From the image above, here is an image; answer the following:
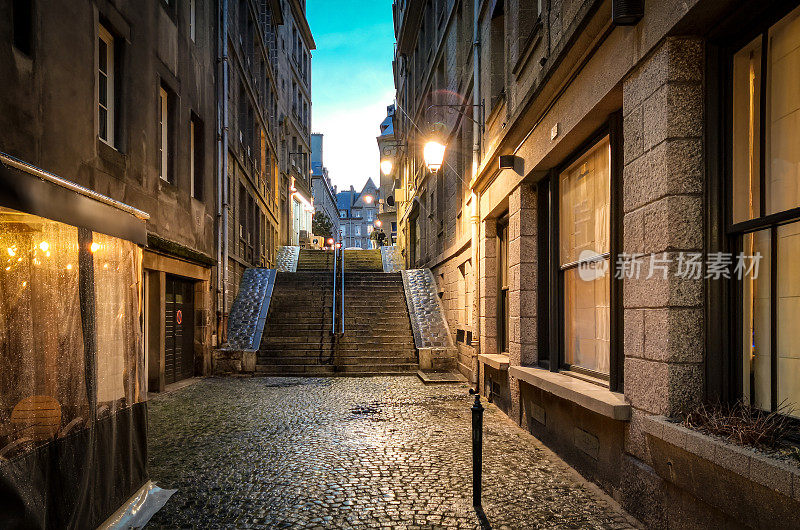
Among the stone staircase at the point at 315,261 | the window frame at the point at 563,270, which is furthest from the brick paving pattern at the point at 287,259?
the window frame at the point at 563,270

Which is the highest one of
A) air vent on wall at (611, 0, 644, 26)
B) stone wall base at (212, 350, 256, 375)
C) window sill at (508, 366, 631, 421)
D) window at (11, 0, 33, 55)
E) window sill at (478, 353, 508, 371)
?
window at (11, 0, 33, 55)

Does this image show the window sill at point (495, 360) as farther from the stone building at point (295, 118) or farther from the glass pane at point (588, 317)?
the stone building at point (295, 118)

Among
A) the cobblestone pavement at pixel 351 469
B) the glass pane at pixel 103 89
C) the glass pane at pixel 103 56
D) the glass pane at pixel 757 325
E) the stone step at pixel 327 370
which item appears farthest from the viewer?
the stone step at pixel 327 370

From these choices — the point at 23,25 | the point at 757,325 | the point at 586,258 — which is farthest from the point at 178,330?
the point at 757,325

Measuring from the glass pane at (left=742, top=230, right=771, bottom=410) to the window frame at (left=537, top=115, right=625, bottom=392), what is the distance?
147cm

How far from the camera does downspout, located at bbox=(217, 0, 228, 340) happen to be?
46.7 ft

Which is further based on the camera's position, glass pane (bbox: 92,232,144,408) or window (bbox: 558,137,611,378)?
window (bbox: 558,137,611,378)

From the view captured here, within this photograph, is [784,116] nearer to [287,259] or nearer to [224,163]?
[224,163]

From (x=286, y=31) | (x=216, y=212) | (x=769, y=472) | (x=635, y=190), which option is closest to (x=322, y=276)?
(x=216, y=212)

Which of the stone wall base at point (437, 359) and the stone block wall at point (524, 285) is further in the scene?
the stone wall base at point (437, 359)

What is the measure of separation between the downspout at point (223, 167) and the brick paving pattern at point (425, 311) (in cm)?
522

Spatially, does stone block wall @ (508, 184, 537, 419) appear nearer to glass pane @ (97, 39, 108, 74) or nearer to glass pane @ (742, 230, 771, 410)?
glass pane @ (742, 230, 771, 410)

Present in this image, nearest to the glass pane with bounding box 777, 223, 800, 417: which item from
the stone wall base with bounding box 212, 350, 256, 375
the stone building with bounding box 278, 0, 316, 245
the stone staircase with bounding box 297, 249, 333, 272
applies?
the stone wall base with bounding box 212, 350, 256, 375

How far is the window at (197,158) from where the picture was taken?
13039mm
